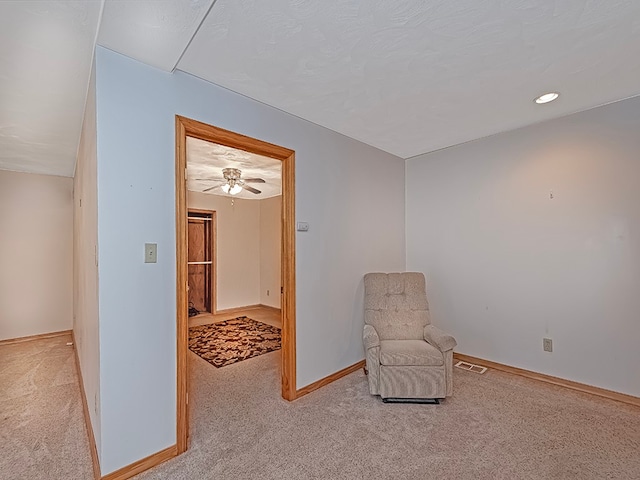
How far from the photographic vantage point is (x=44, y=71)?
2004 millimetres

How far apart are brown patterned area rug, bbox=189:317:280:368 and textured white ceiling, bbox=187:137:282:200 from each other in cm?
233

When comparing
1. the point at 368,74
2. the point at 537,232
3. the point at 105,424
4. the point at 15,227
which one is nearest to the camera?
the point at 105,424

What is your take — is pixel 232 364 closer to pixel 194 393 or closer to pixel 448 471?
pixel 194 393

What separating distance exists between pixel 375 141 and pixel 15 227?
5.00m

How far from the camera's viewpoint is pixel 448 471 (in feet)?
5.80

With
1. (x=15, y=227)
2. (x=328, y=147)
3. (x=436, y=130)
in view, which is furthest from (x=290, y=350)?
(x=15, y=227)

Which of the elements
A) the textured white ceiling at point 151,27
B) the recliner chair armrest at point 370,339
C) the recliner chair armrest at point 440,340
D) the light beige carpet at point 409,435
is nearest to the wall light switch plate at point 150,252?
the textured white ceiling at point 151,27

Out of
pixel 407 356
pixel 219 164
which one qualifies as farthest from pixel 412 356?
pixel 219 164

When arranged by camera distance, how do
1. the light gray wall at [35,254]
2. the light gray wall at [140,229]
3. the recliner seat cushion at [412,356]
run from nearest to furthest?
the light gray wall at [140,229] → the recliner seat cushion at [412,356] → the light gray wall at [35,254]

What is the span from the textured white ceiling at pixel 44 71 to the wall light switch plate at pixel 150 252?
3.83 feet

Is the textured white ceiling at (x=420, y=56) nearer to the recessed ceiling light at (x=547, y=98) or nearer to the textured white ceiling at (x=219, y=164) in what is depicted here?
the recessed ceiling light at (x=547, y=98)

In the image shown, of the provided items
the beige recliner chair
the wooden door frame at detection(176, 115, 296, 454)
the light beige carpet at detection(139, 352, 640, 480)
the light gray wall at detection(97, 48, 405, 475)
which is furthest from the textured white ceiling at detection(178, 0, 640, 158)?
the light beige carpet at detection(139, 352, 640, 480)

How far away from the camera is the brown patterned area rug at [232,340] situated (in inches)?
147

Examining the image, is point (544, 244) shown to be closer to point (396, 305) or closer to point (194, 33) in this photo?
point (396, 305)
